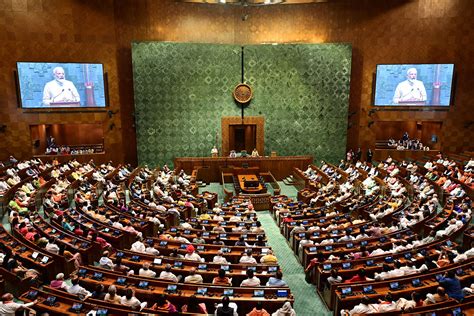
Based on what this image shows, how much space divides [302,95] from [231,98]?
16.5ft

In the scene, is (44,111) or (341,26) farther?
(341,26)

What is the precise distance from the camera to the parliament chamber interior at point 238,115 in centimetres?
1308

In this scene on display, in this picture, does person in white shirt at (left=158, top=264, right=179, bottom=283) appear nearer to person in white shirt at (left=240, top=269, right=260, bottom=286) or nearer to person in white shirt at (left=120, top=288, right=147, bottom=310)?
person in white shirt at (left=120, top=288, right=147, bottom=310)

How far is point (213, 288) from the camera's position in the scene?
7102 mm

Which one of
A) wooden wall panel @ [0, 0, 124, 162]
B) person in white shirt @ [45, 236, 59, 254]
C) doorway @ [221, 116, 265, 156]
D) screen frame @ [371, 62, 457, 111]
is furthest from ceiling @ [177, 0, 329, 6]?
person in white shirt @ [45, 236, 59, 254]

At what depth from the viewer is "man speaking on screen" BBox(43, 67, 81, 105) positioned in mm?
21186

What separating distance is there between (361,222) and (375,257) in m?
3.15

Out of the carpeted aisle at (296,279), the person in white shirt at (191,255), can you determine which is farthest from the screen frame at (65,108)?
the person in white shirt at (191,255)

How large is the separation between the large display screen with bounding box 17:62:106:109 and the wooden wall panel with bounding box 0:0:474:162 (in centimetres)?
54

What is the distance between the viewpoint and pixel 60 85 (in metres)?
21.3

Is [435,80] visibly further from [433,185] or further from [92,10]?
[92,10]

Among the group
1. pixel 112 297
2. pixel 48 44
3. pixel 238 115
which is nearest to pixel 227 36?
pixel 238 115

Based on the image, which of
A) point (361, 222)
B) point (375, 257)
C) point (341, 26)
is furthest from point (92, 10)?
point (375, 257)

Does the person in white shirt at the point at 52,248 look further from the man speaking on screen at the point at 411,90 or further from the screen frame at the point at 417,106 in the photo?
the man speaking on screen at the point at 411,90
